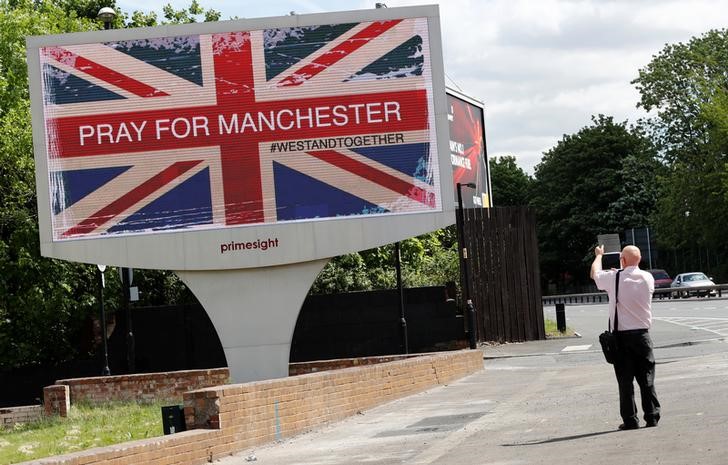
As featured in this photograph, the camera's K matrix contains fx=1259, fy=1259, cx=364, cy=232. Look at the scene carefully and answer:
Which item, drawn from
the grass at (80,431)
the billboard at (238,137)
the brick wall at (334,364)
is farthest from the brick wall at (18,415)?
the brick wall at (334,364)

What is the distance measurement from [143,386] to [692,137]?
64.3 m

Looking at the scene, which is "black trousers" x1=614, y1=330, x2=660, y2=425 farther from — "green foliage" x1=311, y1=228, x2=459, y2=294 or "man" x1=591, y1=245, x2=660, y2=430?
"green foliage" x1=311, y1=228, x2=459, y2=294

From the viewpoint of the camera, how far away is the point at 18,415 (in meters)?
27.3

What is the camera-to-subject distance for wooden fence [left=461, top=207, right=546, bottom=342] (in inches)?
1494

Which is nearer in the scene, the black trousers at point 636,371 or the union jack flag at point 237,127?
the black trousers at point 636,371

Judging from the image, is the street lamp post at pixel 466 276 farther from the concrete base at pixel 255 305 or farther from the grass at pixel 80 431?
the grass at pixel 80 431

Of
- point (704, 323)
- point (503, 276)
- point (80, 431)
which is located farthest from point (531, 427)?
point (704, 323)

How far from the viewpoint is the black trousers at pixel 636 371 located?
12.6 metres

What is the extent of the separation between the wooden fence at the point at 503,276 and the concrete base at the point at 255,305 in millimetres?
13169

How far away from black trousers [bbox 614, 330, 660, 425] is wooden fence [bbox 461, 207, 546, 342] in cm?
2490

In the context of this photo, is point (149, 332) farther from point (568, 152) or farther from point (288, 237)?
point (568, 152)

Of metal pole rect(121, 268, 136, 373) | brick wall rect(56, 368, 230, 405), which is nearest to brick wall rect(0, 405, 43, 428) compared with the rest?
brick wall rect(56, 368, 230, 405)

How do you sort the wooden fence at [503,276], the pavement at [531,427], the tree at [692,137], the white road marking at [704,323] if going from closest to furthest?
the pavement at [531,427] < the white road marking at [704,323] < the wooden fence at [503,276] < the tree at [692,137]

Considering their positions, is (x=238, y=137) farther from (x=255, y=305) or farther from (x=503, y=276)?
(x=503, y=276)
